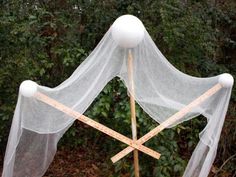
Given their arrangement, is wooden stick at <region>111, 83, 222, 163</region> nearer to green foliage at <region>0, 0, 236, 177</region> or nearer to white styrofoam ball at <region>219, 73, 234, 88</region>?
white styrofoam ball at <region>219, 73, 234, 88</region>

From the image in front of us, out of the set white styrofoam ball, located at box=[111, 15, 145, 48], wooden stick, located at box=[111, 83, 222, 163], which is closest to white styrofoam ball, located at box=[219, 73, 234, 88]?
wooden stick, located at box=[111, 83, 222, 163]

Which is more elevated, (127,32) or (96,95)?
(127,32)

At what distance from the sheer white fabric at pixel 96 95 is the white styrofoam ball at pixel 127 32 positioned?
0.34 ft

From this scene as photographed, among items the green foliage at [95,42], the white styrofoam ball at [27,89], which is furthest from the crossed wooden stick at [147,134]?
the green foliage at [95,42]

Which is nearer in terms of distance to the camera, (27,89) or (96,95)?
(27,89)

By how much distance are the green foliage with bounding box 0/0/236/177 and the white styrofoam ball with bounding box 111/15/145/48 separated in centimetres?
96

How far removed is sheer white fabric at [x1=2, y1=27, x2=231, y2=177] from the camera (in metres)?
2.31

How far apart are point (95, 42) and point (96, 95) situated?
162cm

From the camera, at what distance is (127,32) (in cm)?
219

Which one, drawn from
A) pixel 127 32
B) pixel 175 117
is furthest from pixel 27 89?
pixel 175 117

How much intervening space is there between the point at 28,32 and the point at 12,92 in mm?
554

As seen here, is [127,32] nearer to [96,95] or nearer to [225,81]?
[96,95]

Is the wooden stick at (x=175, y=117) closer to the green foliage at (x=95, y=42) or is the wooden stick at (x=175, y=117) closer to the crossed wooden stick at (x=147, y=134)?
the crossed wooden stick at (x=147, y=134)

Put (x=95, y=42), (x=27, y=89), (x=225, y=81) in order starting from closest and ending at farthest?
(x=27, y=89), (x=225, y=81), (x=95, y=42)
